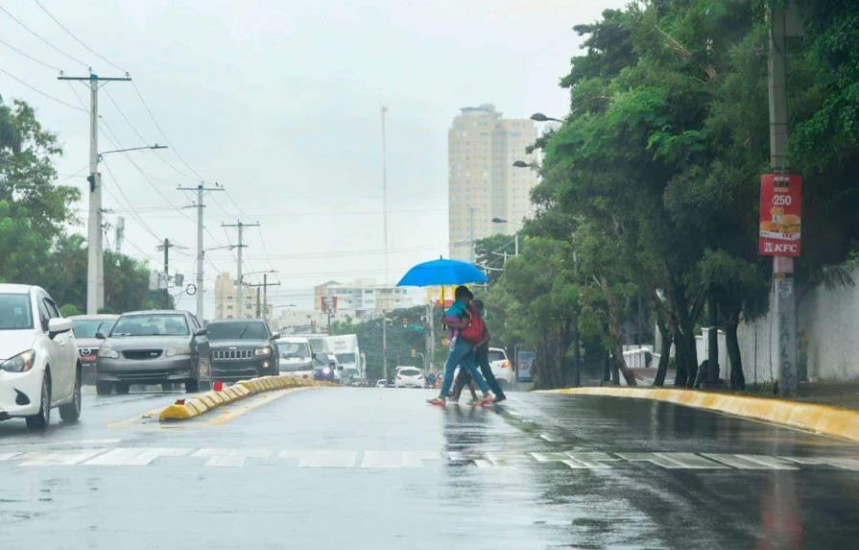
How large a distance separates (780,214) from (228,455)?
12.2 m

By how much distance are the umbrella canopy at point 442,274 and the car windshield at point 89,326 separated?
11355 millimetres

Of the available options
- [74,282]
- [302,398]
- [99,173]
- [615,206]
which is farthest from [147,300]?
[302,398]

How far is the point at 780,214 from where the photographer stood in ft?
79.2

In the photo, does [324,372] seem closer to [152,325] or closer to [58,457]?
[152,325]

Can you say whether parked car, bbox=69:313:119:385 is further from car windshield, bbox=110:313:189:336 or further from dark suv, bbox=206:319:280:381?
car windshield, bbox=110:313:189:336

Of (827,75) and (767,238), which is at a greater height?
(827,75)

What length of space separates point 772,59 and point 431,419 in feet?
25.3

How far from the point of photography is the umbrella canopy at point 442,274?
29047 mm

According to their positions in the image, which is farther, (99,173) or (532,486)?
(99,173)

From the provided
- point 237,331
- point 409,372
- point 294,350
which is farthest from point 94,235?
point 409,372

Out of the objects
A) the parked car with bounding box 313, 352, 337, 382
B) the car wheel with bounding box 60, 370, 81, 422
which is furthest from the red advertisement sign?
the parked car with bounding box 313, 352, 337, 382

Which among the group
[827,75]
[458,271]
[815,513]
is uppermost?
[827,75]

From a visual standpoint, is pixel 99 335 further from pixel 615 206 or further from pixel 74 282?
pixel 74 282

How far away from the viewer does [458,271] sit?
95.6 feet
